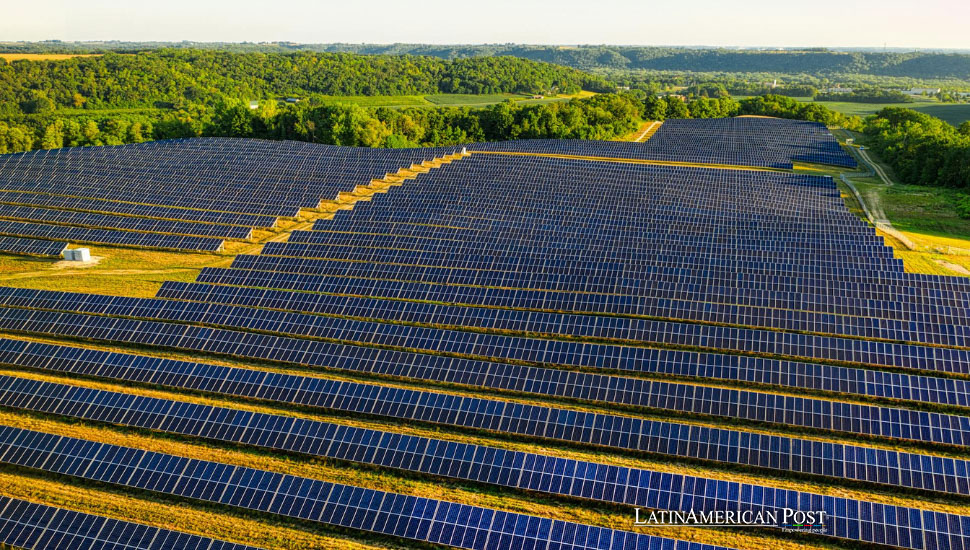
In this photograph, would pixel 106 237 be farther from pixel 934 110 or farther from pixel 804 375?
pixel 934 110

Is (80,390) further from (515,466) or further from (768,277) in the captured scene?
(768,277)

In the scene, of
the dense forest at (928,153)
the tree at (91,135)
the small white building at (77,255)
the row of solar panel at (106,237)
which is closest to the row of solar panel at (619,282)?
the row of solar panel at (106,237)

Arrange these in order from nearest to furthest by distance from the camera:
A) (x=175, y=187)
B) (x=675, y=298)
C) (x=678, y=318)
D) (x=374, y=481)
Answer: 1. (x=374, y=481)
2. (x=678, y=318)
3. (x=675, y=298)
4. (x=175, y=187)

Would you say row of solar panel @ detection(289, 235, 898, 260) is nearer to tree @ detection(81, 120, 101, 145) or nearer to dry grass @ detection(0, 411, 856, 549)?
dry grass @ detection(0, 411, 856, 549)

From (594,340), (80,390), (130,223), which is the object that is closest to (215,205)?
(130,223)

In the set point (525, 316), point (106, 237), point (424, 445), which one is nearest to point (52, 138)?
point (106, 237)

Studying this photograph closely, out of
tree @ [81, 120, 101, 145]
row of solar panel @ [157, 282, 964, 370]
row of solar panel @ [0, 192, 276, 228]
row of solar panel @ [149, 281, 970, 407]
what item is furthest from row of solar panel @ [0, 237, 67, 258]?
tree @ [81, 120, 101, 145]
